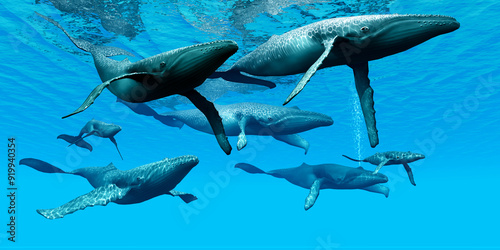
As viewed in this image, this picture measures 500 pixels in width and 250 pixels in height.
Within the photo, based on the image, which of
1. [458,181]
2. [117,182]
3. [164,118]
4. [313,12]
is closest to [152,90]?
[117,182]

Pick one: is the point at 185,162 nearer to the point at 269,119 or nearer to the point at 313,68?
the point at 269,119

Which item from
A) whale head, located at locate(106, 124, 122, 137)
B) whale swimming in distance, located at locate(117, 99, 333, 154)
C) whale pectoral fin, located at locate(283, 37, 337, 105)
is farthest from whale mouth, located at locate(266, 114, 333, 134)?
whale pectoral fin, located at locate(283, 37, 337, 105)

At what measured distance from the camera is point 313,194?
455 inches

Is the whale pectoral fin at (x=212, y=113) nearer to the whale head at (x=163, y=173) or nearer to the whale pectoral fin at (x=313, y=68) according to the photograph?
the whale pectoral fin at (x=313, y=68)

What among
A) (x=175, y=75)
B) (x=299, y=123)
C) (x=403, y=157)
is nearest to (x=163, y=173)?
(x=299, y=123)

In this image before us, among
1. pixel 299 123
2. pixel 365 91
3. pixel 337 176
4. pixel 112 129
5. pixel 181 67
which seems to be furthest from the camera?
pixel 337 176

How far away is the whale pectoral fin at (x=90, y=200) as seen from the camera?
→ 641 cm

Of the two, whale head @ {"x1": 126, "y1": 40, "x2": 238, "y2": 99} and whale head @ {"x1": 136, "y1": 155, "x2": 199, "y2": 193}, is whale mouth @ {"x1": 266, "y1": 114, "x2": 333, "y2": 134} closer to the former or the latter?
whale head @ {"x1": 136, "y1": 155, "x2": 199, "y2": 193}

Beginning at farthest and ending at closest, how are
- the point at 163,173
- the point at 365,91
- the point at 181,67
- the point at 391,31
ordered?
1. the point at 163,173
2. the point at 365,91
3. the point at 391,31
4. the point at 181,67

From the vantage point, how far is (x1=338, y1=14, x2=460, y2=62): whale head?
4.11 m

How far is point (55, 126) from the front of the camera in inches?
1358

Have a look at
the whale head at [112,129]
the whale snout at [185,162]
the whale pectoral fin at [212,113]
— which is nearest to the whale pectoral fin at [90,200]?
the whale snout at [185,162]

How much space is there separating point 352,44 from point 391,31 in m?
0.46

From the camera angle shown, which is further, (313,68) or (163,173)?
(163,173)
